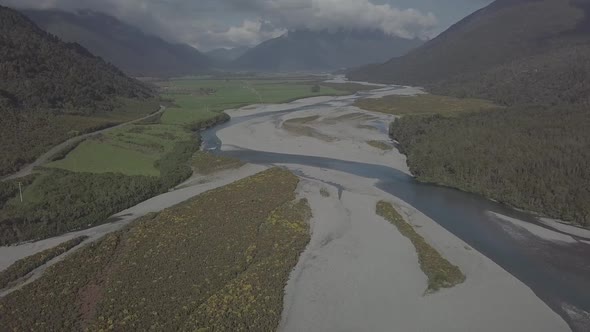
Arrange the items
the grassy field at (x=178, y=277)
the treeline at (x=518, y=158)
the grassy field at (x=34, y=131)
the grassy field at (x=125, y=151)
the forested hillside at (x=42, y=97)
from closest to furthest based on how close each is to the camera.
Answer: the grassy field at (x=178, y=277), the treeline at (x=518, y=158), the grassy field at (x=34, y=131), the grassy field at (x=125, y=151), the forested hillside at (x=42, y=97)

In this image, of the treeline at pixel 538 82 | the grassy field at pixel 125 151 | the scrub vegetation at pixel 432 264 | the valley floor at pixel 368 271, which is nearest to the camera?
the valley floor at pixel 368 271

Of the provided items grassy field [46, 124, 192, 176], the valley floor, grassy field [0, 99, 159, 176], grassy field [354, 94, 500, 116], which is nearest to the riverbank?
the valley floor

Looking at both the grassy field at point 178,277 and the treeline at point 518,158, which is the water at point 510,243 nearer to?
the treeline at point 518,158

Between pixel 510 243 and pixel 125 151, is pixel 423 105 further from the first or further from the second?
pixel 510 243

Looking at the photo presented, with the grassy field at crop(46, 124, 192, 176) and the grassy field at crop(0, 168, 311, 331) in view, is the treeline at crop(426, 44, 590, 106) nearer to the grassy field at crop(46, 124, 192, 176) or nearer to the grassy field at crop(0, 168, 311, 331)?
the grassy field at crop(46, 124, 192, 176)

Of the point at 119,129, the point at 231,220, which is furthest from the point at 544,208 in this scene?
the point at 119,129

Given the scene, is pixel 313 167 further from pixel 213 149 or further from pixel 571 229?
pixel 571 229

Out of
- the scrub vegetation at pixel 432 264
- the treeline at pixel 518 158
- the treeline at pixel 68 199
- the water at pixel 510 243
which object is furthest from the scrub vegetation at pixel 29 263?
the treeline at pixel 518 158

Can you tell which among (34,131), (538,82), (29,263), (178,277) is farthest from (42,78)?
(538,82)
